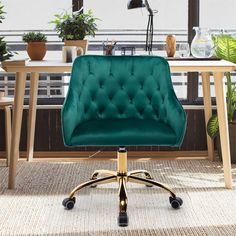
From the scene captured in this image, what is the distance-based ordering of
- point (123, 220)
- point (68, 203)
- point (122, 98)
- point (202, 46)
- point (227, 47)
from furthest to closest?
point (227, 47), point (202, 46), point (122, 98), point (68, 203), point (123, 220)

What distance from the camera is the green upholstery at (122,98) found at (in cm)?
325

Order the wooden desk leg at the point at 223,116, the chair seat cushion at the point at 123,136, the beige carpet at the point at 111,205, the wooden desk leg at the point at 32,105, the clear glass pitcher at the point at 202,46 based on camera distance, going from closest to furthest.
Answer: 1. the beige carpet at the point at 111,205
2. the chair seat cushion at the point at 123,136
3. the wooden desk leg at the point at 223,116
4. the clear glass pitcher at the point at 202,46
5. the wooden desk leg at the point at 32,105

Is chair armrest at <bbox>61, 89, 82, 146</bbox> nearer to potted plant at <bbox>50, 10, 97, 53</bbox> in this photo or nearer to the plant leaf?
potted plant at <bbox>50, 10, 97, 53</bbox>

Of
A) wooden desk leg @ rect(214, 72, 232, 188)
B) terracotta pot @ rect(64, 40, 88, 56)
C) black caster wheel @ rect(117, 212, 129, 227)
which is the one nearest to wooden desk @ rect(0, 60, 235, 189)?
wooden desk leg @ rect(214, 72, 232, 188)

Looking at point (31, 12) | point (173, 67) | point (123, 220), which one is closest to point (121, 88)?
point (173, 67)

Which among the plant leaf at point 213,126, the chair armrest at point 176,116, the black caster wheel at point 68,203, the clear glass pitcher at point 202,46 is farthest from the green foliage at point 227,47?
the black caster wheel at point 68,203

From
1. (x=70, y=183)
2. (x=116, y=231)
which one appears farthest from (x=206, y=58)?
(x=116, y=231)

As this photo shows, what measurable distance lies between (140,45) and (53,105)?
849 mm

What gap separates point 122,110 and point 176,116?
520 mm

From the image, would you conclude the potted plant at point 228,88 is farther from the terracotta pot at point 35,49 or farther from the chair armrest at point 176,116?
the terracotta pot at point 35,49

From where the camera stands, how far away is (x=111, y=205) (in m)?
3.43

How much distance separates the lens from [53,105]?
474 cm

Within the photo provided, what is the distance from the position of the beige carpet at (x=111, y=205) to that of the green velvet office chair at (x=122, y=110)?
0.34ft

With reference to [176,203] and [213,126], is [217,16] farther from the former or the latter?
[176,203]
